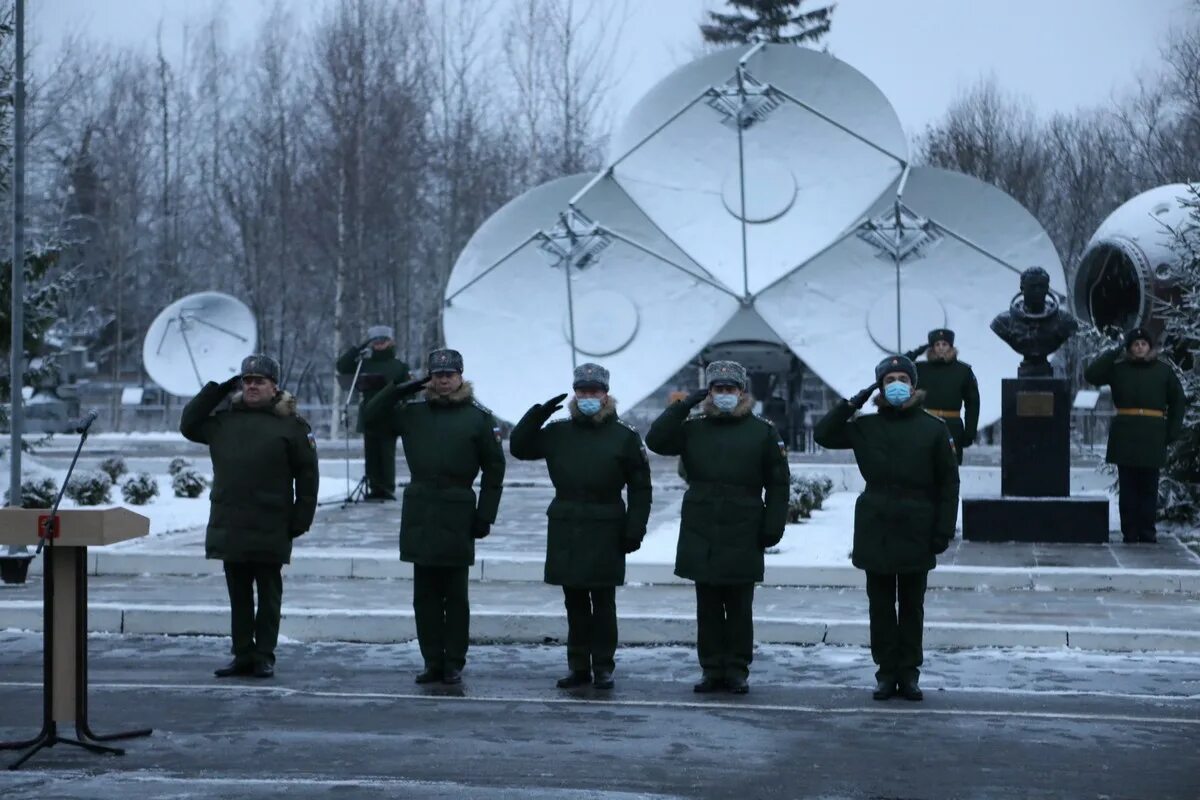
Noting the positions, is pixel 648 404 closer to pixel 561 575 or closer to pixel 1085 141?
pixel 1085 141

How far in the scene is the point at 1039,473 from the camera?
17297 mm

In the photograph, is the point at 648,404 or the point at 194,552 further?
the point at 648,404

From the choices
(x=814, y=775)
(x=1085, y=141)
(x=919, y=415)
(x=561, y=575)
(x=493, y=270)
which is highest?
(x=1085, y=141)

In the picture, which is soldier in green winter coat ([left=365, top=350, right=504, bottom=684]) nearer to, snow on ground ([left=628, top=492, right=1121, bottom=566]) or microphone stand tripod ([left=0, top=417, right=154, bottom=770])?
microphone stand tripod ([left=0, top=417, right=154, bottom=770])

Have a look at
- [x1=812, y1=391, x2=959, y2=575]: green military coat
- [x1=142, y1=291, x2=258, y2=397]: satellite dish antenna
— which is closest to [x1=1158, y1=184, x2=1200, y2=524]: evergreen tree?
[x1=812, y1=391, x2=959, y2=575]: green military coat

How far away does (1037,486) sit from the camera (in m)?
17.4

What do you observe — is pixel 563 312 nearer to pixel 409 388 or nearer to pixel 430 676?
pixel 409 388

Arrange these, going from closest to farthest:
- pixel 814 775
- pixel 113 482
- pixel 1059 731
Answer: pixel 814 775, pixel 1059 731, pixel 113 482

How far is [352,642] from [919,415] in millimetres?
4151

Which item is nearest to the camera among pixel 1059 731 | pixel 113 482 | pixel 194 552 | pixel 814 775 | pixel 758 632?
pixel 814 775

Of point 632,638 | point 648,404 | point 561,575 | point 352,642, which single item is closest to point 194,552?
point 352,642

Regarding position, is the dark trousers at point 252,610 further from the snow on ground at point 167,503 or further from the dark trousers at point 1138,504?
the dark trousers at point 1138,504

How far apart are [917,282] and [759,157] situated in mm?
3368

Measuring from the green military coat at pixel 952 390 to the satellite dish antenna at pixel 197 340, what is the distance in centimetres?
2628
